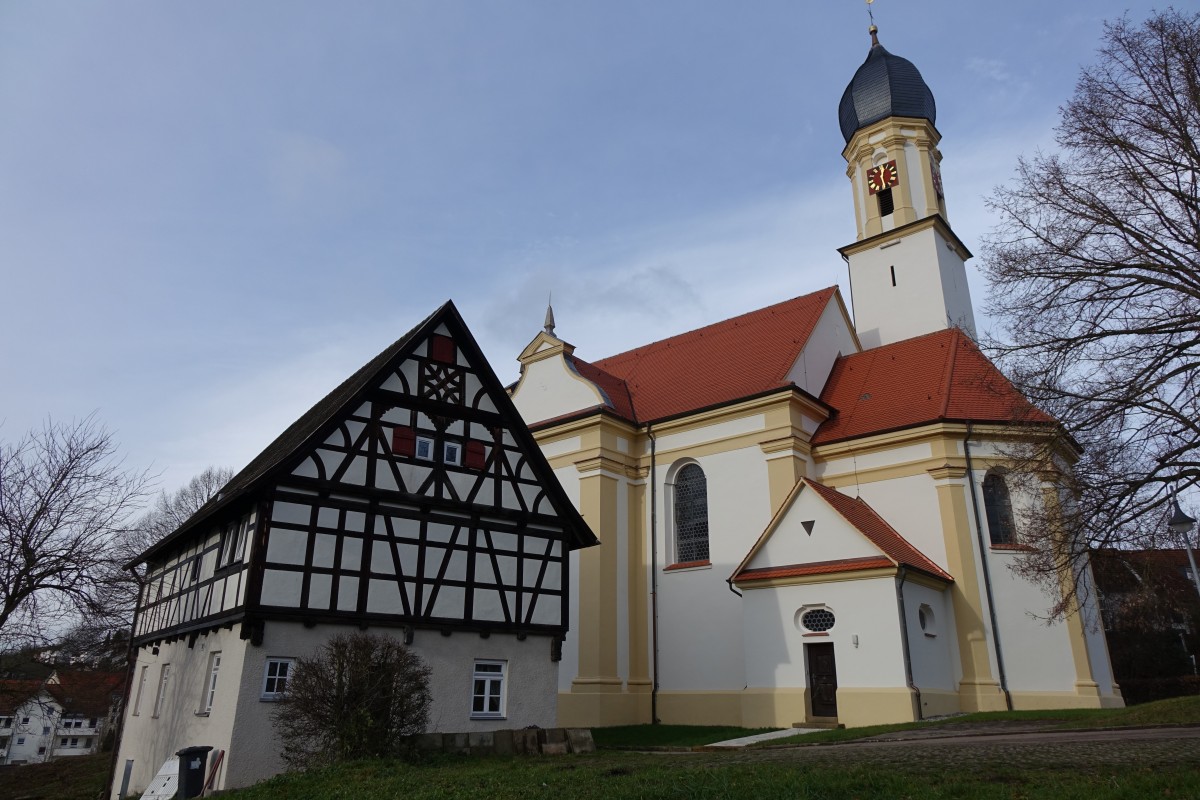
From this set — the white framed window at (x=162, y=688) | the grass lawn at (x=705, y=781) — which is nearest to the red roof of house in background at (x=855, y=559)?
the grass lawn at (x=705, y=781)

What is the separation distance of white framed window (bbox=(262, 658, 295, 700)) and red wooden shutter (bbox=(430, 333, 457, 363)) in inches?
257

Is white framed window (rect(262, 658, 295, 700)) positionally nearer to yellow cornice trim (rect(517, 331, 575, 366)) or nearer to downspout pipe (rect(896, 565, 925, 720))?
downspout pipe (rect(896, 565, 925, 720))

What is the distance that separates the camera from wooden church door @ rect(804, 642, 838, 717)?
19.2 m

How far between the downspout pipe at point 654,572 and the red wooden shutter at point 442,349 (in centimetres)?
987

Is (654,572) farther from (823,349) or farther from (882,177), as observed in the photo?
(882,177)

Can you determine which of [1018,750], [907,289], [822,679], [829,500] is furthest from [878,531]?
[907,289]

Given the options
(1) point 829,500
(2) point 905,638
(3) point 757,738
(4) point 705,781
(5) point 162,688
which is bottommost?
(4) point 705,781

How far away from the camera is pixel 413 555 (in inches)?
649

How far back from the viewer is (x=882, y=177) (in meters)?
30.8

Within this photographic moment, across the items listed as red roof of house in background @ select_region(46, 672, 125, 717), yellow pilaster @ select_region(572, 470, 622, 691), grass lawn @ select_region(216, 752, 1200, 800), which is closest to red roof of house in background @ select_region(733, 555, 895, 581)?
yellow pilaster @ select_region(572, 470, 622, 691)

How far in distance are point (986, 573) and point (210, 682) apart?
17387 mm

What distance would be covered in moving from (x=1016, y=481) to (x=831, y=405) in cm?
1169

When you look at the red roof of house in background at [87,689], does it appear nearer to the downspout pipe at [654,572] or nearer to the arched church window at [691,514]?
the downspout pipe at [654,572]

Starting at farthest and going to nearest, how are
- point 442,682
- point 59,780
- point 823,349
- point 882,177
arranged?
point 882,177 → point 823,349 → point 59,780 → point 442,682
